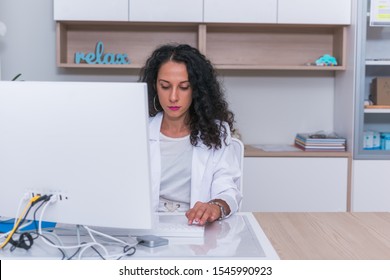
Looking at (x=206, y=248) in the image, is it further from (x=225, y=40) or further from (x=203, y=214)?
(x=225, y=40)

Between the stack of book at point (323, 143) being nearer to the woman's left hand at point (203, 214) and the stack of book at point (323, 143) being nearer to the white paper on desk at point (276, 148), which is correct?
the white paper on desk at point (276, 148)

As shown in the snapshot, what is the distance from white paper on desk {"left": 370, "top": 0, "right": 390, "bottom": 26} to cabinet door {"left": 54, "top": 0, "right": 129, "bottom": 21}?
149cm

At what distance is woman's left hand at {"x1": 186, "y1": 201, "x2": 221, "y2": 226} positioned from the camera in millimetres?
1534

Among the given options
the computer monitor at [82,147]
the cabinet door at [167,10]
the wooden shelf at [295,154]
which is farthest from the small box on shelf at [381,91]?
the computer monitor at [82,147]

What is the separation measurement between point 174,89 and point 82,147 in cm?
82

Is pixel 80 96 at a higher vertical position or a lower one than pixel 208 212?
higher

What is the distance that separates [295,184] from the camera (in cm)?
319

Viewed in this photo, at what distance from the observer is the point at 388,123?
3.43m

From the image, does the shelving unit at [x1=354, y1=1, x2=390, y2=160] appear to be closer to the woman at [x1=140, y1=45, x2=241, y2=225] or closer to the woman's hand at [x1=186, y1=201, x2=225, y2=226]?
the woman at [x1=140, y1=45, x2=241, y2=225]

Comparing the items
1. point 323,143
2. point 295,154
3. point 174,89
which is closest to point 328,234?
point 174,89

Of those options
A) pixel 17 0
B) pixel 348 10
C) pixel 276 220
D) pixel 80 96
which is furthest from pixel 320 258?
pixel 17 0

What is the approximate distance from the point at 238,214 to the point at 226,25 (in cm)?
193

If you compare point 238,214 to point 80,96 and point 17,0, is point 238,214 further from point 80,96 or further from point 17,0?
point 17,0

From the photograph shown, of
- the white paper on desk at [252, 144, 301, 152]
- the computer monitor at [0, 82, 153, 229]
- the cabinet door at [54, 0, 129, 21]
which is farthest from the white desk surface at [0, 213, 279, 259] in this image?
the cabinet door at [54, 0, 129, 21]
